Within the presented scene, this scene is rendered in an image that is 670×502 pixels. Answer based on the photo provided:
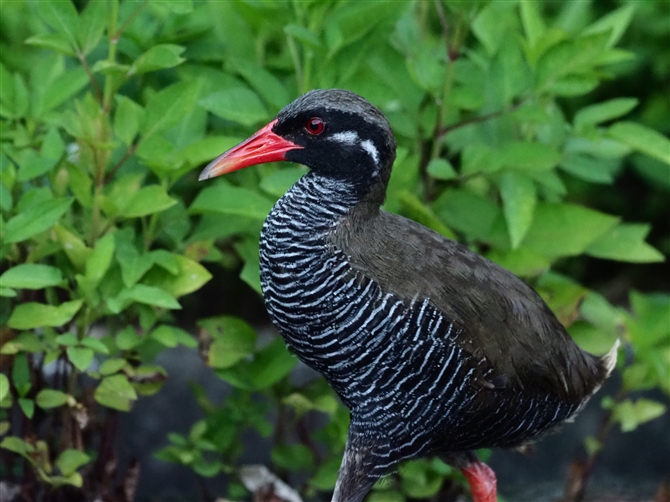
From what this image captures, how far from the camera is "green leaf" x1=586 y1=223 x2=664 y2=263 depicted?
3.61 meters

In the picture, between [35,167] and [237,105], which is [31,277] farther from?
[237,105]

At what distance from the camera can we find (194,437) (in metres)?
3.52

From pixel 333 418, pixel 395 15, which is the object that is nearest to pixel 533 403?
pixel 333 418

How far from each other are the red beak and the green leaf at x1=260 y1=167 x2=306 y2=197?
443 mm

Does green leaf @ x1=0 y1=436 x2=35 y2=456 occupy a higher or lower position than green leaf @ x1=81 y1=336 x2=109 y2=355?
lower

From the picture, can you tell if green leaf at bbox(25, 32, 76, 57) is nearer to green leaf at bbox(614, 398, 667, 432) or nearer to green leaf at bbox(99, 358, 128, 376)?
green leaf at bbox(99, 358, 128, 376)

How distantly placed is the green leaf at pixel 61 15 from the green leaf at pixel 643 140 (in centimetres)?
184

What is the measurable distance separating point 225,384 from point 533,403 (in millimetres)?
1727

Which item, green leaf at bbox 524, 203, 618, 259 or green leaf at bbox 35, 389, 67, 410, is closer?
green leaf at bbox 35, 389, 67, 410

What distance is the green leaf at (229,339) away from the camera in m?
3.35

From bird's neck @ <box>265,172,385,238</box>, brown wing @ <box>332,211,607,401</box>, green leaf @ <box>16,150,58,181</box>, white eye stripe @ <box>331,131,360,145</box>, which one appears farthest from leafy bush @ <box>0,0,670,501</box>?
white eye stripe @ <box>331,131,360,145</box>

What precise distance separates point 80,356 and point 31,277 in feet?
0.89

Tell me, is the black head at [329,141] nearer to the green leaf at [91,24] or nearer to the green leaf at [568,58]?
the green leaf at [91,24]

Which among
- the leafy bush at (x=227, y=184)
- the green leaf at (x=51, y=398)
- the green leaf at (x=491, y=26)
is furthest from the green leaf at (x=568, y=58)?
the green leaf at (x=51, y=398)
